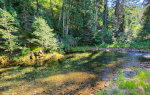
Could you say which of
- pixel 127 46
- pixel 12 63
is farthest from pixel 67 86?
pixel 127 46

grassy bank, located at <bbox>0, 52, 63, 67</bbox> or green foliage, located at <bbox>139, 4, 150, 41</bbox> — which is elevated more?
green foliage, located at <bbox>139, 4, 150, 41</bbox>

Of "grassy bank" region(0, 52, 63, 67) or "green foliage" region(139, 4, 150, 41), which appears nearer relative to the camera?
"grassy bank" region(0, 52, 63, 67)

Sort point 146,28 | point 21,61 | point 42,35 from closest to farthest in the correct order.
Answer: point 21,61 → point 42,35 → point 146,28

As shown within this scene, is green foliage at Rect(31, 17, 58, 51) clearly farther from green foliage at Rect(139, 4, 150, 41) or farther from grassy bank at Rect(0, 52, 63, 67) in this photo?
green foliage at Rect(139, 4, 150, 41)

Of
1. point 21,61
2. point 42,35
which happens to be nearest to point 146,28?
point 42,35

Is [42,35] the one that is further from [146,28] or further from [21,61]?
[146,28]

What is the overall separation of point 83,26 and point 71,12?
3945 mm

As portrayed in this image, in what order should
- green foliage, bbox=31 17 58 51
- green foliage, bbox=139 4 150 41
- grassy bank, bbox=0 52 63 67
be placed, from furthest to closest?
1. green foliage, bbox=139 4 150 41
2. green foliage, bbox=31 17 58 51
3. grassy bank, bbox=0 52 63 67

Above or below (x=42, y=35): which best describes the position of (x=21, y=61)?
below

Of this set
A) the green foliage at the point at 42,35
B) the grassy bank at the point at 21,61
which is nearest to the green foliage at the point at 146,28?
the green foliage at the point at 42,35

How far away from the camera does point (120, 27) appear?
20.6m

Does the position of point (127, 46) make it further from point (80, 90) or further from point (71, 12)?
point (80, 90)

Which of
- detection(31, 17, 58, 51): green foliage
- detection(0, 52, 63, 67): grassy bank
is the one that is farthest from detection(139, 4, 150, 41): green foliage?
detection(0, 52, 63, 67): grassy bank

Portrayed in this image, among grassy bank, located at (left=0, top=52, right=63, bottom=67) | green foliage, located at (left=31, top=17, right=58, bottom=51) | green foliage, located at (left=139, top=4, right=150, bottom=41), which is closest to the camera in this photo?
grassy bank, located at (left=0, top=52, right=63, bottom=67)
